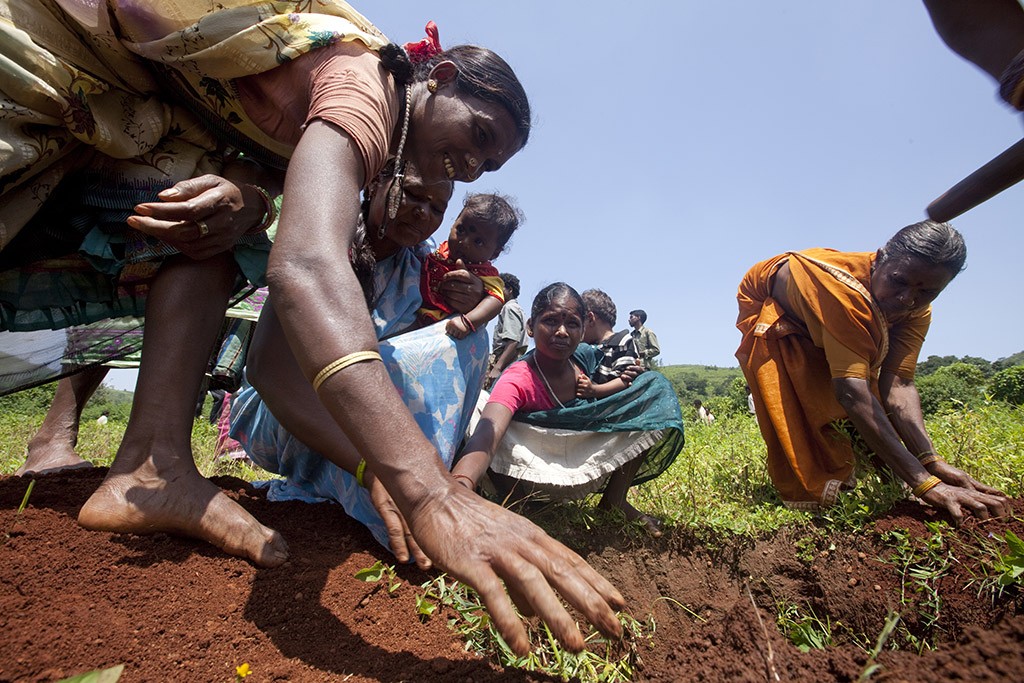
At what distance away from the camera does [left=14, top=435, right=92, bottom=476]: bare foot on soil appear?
2477 millimetres

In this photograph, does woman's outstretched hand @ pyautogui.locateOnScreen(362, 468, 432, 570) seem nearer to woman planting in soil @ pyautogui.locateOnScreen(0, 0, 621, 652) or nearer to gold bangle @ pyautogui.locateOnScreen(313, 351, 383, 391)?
woman planting in soil @ pyautogui.locateOnScreen(0, 0, 621, 652)

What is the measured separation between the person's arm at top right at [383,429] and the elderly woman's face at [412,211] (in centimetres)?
102

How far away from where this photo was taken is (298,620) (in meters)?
1.42

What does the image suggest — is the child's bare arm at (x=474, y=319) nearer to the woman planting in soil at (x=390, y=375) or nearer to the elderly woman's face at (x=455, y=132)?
the woman planting in soil at (x=390, y=375)

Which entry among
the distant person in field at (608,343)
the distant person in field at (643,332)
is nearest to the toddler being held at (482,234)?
the distant person in field at (608,343)

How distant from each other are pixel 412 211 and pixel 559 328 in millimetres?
1372

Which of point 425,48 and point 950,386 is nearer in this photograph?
point 425,48

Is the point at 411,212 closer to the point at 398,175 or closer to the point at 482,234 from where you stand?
the point at 398,175

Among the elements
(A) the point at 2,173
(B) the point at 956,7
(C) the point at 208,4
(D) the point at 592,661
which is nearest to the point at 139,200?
(A) the point at 2,173

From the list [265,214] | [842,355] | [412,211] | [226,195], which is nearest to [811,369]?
[842,355]

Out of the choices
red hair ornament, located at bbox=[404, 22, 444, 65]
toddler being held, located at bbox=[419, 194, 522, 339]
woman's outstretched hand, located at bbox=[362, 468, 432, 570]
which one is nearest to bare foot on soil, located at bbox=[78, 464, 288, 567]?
woman's outstretched hand, located at bbox=[362, 468, 432, 570]

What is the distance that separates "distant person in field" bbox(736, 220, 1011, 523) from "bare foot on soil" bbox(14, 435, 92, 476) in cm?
353

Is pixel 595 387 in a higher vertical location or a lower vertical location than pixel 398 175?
lower

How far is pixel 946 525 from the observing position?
7.55ft
